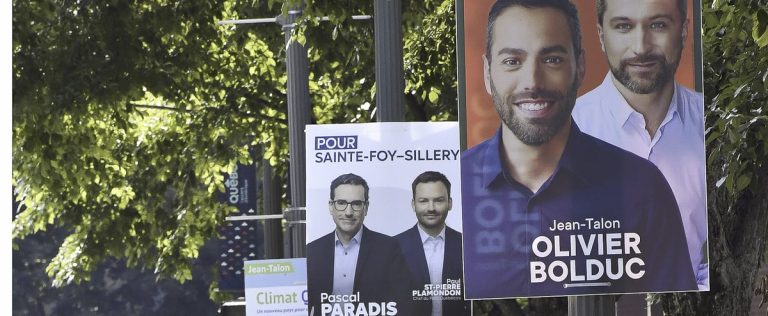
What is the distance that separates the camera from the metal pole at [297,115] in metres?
13.3

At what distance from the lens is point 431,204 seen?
34.1 feet

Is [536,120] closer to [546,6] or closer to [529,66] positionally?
[529,66]

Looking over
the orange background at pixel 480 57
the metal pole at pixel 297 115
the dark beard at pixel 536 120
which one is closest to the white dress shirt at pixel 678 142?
the dark beard at pixel 536 120

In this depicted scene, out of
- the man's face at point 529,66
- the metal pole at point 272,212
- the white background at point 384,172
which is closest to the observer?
the man's face at point 529,66

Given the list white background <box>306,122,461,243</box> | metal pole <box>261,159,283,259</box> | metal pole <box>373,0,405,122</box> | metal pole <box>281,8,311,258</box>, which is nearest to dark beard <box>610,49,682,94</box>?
white background <box>306,122,461,243</box>

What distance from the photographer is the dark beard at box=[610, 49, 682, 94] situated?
6816 millimetres

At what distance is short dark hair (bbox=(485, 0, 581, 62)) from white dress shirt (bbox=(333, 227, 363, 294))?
11.3 ft

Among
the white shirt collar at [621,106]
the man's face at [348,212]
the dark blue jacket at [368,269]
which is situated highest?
the white shirt collar at [621,106]

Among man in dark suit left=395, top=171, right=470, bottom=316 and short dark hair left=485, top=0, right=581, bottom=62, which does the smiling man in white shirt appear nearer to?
short dark hair left=485, top=0, right=581, bottom=62

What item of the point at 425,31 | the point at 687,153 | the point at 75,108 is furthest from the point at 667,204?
the point at 75,108

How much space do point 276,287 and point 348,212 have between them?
3.48m

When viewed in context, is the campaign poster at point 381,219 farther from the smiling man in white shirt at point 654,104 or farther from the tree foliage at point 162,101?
the tree foliage at point 162,101

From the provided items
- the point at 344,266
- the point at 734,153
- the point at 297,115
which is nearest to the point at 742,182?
the point at 734,153

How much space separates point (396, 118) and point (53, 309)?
5369 centimetres
